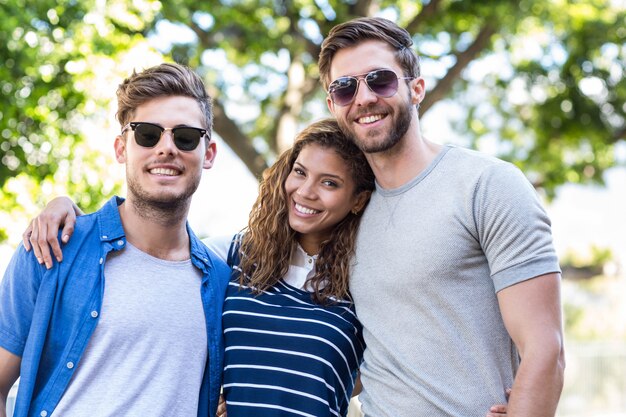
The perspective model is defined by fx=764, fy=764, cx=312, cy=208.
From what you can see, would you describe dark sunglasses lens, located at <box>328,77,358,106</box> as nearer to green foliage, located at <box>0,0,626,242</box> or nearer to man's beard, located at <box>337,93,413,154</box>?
man's beard, located at <box>337,93,413,154</box>

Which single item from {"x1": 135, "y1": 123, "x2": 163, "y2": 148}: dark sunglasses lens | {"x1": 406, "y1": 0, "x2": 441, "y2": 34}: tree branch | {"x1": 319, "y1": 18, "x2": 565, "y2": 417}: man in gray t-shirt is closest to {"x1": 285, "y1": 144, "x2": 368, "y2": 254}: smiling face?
{"x1": 319, "y1": 18, "x2": 565, "y2": 417}: man in gray t-shirt

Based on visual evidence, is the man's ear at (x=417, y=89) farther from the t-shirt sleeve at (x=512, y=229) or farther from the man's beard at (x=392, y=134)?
the t-shirt sleeve at (x=512, y=229)

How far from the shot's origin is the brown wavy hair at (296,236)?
3234mm

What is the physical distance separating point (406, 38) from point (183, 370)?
64.2 inches

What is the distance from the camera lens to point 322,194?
332 centimetres

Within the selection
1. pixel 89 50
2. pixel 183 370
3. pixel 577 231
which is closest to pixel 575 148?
pixel 577 231

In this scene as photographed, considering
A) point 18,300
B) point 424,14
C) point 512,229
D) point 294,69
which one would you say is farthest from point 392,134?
point 294,69

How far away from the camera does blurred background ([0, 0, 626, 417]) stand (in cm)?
659

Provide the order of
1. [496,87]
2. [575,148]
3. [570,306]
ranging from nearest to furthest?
[575,148], [496,87], [570,306]

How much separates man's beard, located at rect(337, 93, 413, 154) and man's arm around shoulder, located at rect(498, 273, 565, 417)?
30.5 inches

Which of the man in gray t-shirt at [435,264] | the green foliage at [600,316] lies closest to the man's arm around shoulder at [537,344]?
the man in gray t-shirt at [435,264]

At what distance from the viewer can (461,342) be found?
2.73 meters

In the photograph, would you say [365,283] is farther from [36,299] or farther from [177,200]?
[36,299]

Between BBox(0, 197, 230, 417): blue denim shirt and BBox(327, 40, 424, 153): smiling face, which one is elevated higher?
BBox(327, 40, 424, 153): smiling face
